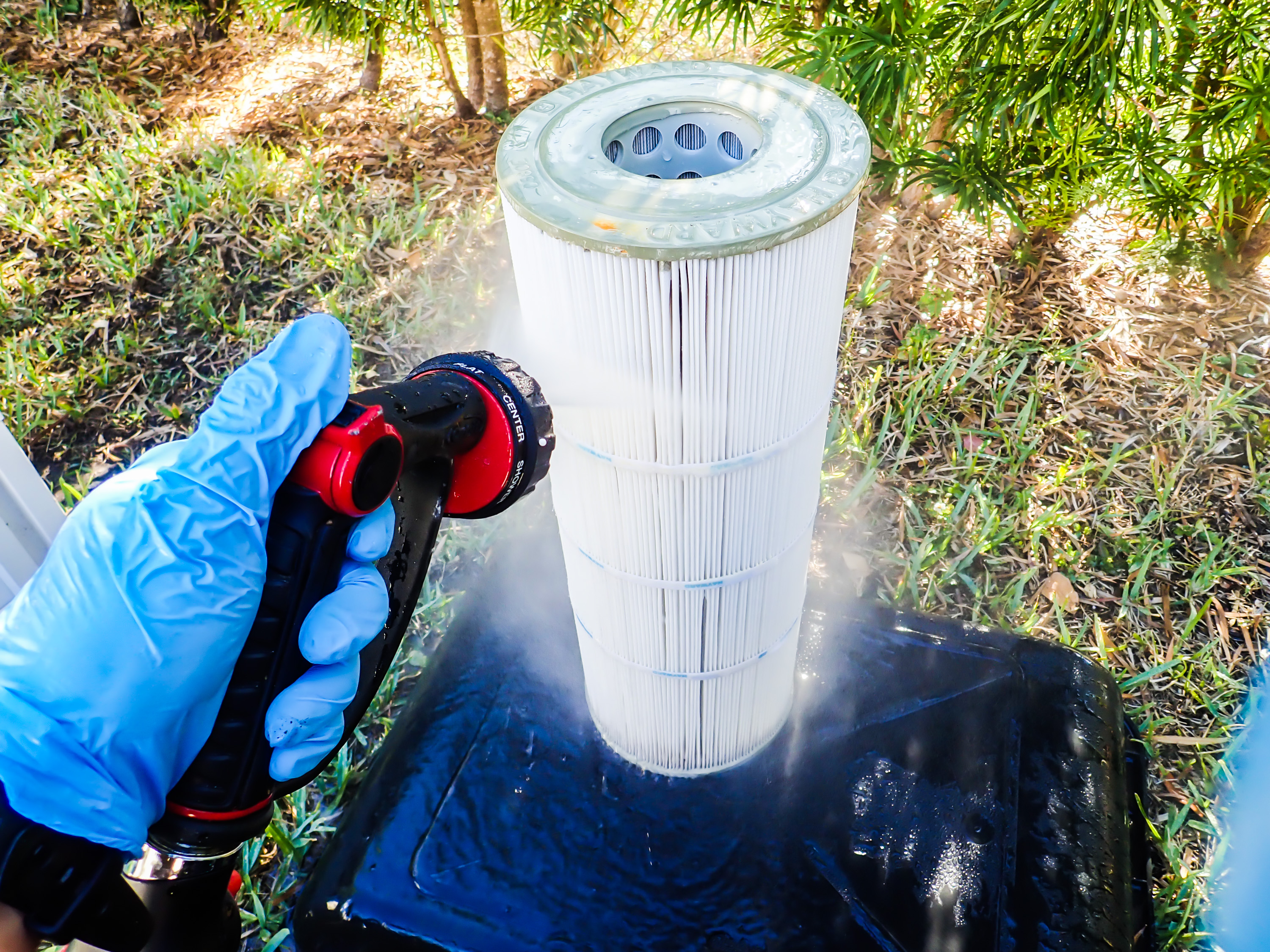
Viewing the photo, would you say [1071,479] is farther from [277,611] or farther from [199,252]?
[199,252]

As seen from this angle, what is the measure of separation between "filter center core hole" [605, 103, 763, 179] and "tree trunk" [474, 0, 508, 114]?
2113 millimetres

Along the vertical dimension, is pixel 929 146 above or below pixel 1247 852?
above

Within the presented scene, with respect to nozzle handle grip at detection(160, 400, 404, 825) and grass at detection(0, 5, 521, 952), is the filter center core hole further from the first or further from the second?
grass at detection(0, 5, 521, 952)

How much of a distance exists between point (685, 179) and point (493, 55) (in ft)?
9.33

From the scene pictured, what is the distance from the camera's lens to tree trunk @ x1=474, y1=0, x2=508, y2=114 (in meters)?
3.27

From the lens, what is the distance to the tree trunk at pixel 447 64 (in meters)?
3.23

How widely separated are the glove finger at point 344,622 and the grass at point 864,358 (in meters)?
1.09

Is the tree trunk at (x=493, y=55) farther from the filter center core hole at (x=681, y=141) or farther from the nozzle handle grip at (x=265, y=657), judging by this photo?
the nozzle handle grip at (x=265, y=657)

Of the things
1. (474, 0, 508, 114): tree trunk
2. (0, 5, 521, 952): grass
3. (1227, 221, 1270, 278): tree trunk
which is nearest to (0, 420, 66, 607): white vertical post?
(0, 5, 521, 952): grass

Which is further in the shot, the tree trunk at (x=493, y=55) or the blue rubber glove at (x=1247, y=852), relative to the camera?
the tree trunk at (x=493, y=55)

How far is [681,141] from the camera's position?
4.24ft

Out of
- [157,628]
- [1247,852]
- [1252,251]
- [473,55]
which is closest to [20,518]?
[157,628]

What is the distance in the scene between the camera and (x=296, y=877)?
1968 mm

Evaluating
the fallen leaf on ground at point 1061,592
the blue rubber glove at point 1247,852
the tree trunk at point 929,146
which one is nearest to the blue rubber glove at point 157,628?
the blue rubber glove at point 1247,852
